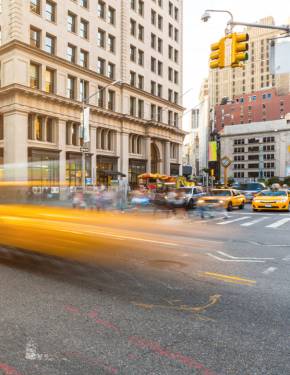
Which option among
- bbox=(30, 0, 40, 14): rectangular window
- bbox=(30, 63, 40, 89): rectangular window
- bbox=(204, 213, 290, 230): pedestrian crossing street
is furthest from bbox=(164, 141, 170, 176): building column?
bbox=(204, 213, 290, 230): pedestrian crossing street

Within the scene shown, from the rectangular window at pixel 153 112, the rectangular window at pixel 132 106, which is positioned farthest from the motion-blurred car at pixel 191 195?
the rectangular window at pixel 153 112

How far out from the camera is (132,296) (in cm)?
529

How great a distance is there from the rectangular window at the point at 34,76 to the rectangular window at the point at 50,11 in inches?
191

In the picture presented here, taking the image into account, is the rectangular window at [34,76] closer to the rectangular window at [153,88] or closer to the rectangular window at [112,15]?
the rectangular window at [112,15]

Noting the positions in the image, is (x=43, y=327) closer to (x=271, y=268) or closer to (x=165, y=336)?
(x=165, y=336)

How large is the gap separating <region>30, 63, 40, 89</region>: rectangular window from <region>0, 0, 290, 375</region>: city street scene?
0.12m

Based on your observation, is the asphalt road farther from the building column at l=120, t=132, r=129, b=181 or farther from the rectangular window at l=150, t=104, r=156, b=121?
the rectangular window at l=150, t=104, r=156, b=121

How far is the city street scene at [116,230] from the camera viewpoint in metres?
3.72

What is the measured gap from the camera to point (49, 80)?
109ft

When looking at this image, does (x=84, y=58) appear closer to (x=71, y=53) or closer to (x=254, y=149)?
(x=71, y=53)

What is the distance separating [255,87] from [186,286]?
183684 millimetres

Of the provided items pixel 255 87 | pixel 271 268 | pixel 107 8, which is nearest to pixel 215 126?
pixel 255 87

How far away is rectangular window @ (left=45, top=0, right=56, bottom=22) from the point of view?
107 ft

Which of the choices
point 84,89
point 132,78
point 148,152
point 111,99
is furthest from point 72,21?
point 148,152
